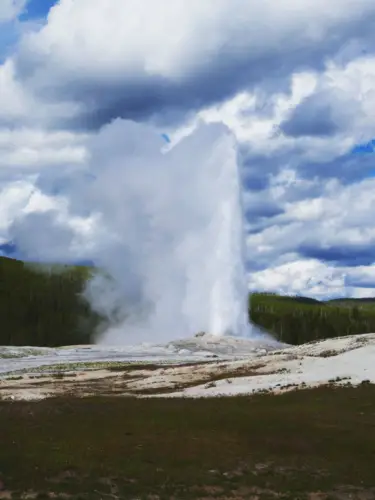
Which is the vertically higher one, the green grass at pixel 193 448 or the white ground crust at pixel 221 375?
the white ground crust at pixel 221 375

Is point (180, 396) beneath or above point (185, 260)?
beneath

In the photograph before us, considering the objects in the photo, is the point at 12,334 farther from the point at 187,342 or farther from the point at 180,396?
the point at 180,396

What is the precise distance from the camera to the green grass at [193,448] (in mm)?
21031

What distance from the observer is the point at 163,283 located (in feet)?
601

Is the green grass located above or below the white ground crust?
below

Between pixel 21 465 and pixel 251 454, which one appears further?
pixel 251 454

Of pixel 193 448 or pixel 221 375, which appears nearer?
pixel 193 448

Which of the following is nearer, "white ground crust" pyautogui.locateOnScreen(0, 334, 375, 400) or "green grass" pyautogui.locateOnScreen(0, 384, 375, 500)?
"green grass" pyautogui.locateOnScreen(0, 384, 375, 500)

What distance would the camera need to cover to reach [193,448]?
1043 inches

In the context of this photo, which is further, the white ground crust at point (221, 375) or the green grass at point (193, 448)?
the white ground crust at point (221, 375)

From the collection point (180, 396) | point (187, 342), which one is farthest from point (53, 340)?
point (180, 396)

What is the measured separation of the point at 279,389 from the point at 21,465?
80.7 ft

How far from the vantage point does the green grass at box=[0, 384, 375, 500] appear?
2103 centimetres

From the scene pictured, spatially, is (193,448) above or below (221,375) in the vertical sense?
below
